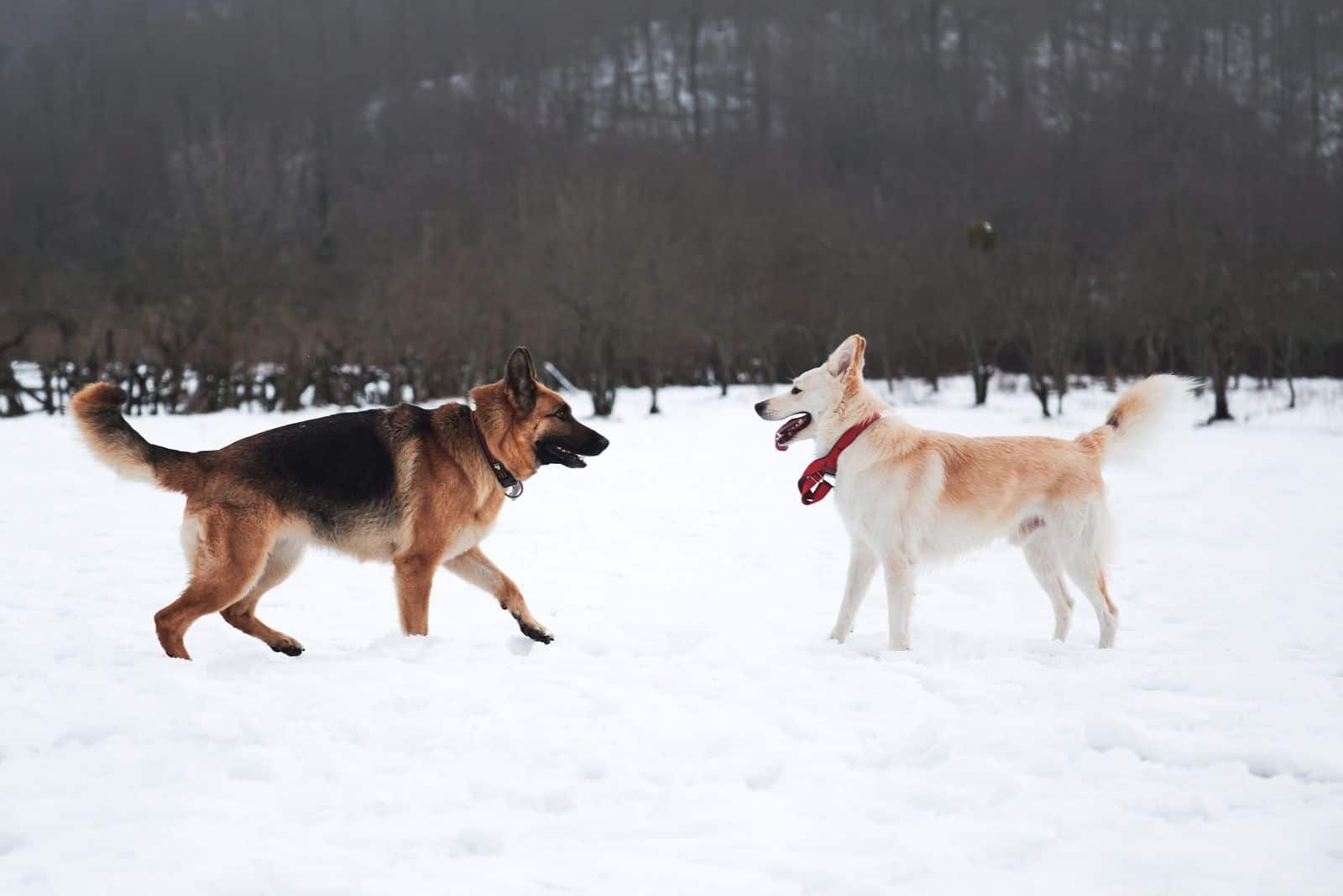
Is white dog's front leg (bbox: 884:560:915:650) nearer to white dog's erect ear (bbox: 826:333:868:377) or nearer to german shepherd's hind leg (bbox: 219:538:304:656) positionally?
white dog's erect ear (bbox: 826:333:868:377)

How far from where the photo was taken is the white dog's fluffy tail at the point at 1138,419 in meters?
5.89

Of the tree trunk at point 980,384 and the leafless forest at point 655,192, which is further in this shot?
the leafless forest at point 655,192

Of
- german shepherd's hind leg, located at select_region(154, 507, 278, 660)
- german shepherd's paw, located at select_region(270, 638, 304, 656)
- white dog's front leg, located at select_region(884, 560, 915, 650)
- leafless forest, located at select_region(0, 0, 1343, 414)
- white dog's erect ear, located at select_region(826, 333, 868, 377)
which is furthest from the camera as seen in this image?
leafless forest, located at select_region(0, 0, 1343, 414)

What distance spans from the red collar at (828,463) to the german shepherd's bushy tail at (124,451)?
138 inches

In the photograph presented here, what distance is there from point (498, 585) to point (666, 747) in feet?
7.25

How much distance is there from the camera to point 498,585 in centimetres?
559

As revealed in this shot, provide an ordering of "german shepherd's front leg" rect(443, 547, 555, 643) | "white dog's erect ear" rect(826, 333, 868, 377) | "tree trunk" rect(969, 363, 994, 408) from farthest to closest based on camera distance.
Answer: "tree trunk" rect(969, 363, 994, 408)
"white dog's erect ear" rect(826, 333, 868, 377)
"german shepherd's front leg" rect(443, 547, 555, 643)

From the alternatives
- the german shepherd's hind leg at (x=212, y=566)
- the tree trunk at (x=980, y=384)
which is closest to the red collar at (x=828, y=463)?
the german shepherd's hind leg at (x=212, y=566)

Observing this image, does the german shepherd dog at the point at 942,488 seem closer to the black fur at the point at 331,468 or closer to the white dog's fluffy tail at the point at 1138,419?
the white dog's fluffy tail at the point at 1138,419

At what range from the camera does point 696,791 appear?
3.26 m

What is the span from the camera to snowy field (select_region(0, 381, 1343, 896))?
8.89 feet

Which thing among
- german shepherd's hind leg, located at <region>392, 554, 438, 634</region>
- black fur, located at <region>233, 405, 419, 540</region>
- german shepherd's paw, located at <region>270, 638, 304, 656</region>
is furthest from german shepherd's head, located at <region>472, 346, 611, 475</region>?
german shepherd's paw, located at <region>270, 638, 304, 656</region>

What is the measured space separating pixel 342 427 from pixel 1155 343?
44977 millimetres

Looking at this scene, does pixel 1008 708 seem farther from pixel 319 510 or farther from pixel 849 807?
pixel 319 510
